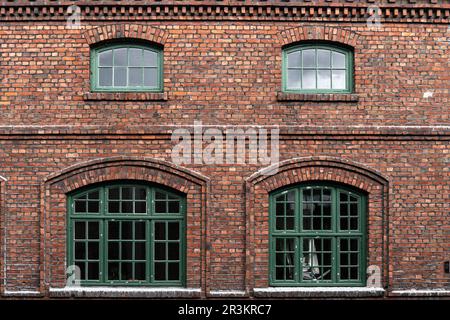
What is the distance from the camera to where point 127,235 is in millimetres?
9273

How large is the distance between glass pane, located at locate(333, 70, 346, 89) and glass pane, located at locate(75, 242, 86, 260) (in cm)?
563

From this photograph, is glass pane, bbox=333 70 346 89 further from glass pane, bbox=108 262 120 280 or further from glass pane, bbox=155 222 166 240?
glass pane, bbox=108 262 120 280

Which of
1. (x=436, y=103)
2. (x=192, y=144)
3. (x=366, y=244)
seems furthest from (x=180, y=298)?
(x=436, y=103)

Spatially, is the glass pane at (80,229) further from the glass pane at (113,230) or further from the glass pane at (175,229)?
the glass pane at (175,229)

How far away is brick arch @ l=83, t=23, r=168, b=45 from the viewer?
362 inches

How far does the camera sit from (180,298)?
9.10 meters

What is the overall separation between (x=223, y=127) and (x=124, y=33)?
254cm

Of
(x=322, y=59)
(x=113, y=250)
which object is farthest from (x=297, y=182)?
(x=113, y=250)

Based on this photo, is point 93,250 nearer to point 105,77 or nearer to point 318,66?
point 105,77

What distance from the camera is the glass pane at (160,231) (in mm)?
9289

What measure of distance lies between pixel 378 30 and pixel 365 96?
129 cm

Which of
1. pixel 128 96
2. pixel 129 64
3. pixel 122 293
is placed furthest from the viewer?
pixel 129 64
